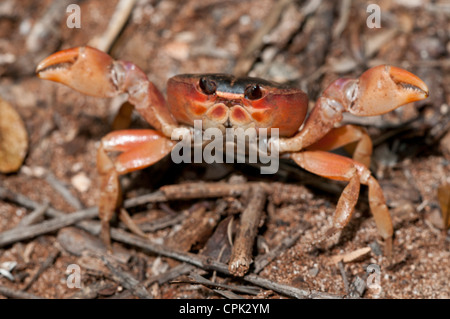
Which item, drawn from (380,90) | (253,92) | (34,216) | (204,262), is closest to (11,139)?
(34,216)

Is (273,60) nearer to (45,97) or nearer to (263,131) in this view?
(263,131)

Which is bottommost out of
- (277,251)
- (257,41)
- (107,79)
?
(277,251)

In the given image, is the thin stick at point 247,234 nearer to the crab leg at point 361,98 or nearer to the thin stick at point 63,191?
the crab leg at point 361,98

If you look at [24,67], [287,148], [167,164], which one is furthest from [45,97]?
[287,148]

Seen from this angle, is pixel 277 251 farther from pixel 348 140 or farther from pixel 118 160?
pixel 118 160

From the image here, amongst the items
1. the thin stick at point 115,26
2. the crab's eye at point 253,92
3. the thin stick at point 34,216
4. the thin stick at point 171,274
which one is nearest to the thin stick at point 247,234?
the thin stick at point 171,274

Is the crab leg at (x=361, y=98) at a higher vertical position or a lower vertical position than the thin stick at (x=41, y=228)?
higher
